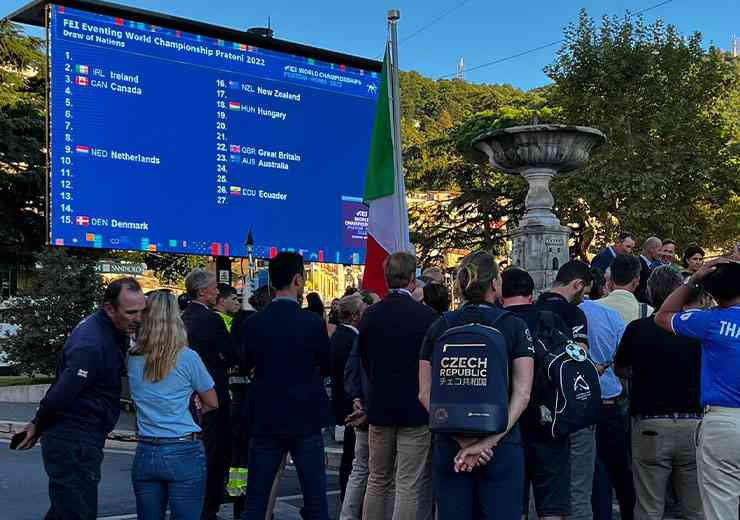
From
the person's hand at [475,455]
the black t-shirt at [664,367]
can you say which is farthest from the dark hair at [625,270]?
the person's hand at [475,455]

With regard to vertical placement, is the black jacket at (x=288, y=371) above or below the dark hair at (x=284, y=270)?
below

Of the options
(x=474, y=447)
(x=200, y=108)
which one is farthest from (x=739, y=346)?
(x=200, y=108)

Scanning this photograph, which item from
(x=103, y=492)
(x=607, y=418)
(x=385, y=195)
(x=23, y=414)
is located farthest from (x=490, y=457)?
(x=23, y=414)

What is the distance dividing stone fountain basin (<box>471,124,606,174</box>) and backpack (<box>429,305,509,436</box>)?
1002 cm

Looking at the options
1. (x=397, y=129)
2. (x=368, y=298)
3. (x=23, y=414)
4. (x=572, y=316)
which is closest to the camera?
(x=572, y=316)

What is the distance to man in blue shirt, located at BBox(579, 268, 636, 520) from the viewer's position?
6.50 meters

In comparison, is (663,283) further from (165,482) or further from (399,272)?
(165,482)

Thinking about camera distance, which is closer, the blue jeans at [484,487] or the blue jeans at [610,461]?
the blue jeans at [484,487]

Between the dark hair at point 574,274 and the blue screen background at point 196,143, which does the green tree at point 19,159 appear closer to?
the blue screen background at point 196,143

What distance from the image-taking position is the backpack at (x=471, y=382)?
450 cm

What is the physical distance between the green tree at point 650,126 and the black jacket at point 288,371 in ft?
67.1

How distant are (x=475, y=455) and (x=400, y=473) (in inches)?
61.4

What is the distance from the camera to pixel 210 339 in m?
7.04

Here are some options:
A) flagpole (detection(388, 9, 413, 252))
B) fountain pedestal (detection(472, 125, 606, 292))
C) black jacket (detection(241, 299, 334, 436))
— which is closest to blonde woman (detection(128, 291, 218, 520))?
black jacket (detection(241, 299, 334, 436))
